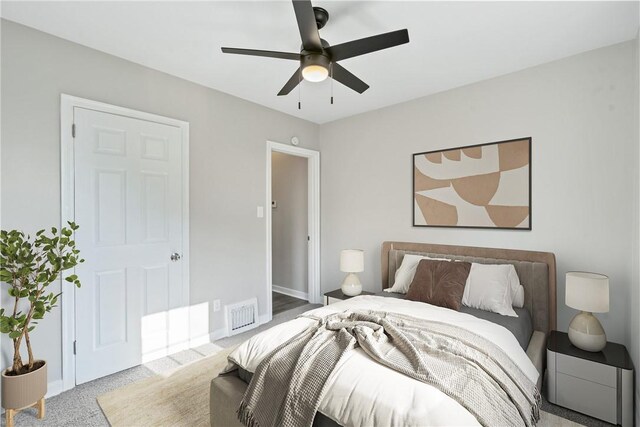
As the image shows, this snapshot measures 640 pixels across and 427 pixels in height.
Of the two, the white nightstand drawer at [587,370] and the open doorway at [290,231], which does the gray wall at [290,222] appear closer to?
the open doorway at [290,231]

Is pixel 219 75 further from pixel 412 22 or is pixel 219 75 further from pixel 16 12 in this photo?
pixel 412 22

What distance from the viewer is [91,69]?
97.8 inches

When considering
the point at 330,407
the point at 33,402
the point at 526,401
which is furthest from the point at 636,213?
the point at 33,402

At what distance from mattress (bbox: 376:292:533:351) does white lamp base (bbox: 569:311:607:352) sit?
0.92 feet

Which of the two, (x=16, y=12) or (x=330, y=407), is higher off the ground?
(x=16, y=12)

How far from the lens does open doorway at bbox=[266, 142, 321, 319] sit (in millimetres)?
4438

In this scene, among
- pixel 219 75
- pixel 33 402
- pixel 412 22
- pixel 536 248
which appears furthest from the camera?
pixel 219 75

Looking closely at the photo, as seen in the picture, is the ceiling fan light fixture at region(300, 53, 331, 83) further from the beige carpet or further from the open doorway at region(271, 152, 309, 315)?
the open doorway at region(271, 152, 309, 315)

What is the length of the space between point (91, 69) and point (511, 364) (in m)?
3.54

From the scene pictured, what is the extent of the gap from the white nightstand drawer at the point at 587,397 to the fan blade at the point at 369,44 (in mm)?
2384

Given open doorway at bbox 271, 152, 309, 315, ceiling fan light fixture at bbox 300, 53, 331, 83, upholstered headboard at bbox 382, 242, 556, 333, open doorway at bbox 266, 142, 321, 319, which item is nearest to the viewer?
ceiling fan light fixture at bbox 300, 53, 331, 83

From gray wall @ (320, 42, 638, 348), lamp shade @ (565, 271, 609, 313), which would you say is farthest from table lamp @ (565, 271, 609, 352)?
gray wall @ (320, 42, 638, 348)

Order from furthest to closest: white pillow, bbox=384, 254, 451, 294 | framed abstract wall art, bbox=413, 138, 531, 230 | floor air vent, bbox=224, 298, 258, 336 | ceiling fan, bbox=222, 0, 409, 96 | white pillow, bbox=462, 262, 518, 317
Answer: floor air vent, bbox=224, 298, 258, 336
white pillow, bbox=384, 254, 451, 294
framed abstract wall art, bbox=413, 138, 531, 230
white pillow, bbox=462, 262, 518, 317
ceiling fan, bbox=222, 0, 409, 96

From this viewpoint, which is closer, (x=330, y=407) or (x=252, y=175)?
(x=330, y=407)
